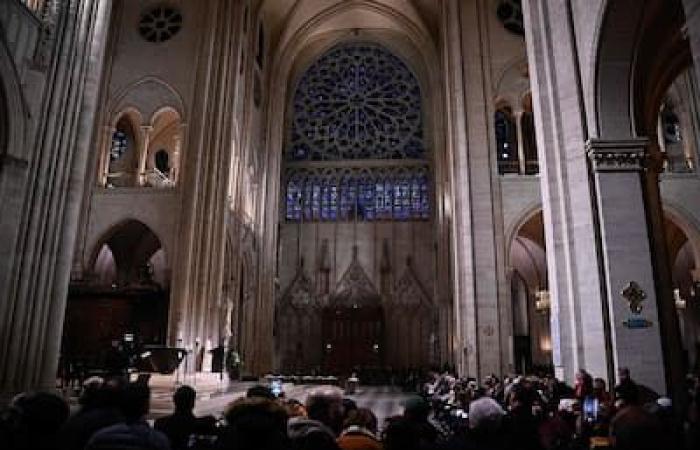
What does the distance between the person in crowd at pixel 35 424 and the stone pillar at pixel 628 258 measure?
6.70 m

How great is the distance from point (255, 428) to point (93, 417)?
1.24 m

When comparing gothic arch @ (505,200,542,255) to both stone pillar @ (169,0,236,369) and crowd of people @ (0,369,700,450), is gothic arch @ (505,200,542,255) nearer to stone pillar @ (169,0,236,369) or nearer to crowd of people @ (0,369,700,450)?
stone pillar @ (169,0,236,369)

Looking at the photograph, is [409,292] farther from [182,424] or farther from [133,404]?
[133,404]

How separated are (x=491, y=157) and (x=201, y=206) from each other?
992 centimetres

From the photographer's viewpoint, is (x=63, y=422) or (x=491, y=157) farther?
(x=491, y=157)

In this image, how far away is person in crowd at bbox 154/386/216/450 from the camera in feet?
11.2

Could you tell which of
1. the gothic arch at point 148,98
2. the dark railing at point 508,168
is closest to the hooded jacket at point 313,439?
the dark railing at point 508,168

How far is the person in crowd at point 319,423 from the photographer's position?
258 centimetres

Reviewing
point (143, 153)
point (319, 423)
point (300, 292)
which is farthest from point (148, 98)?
point (319, 423)

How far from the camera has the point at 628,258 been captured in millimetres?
7461

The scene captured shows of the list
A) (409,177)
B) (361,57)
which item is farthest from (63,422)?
(361,57)

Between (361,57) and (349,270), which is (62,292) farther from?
(361,57)

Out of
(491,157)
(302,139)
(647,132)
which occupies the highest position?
(302,139)

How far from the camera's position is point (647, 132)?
8.55 meters
